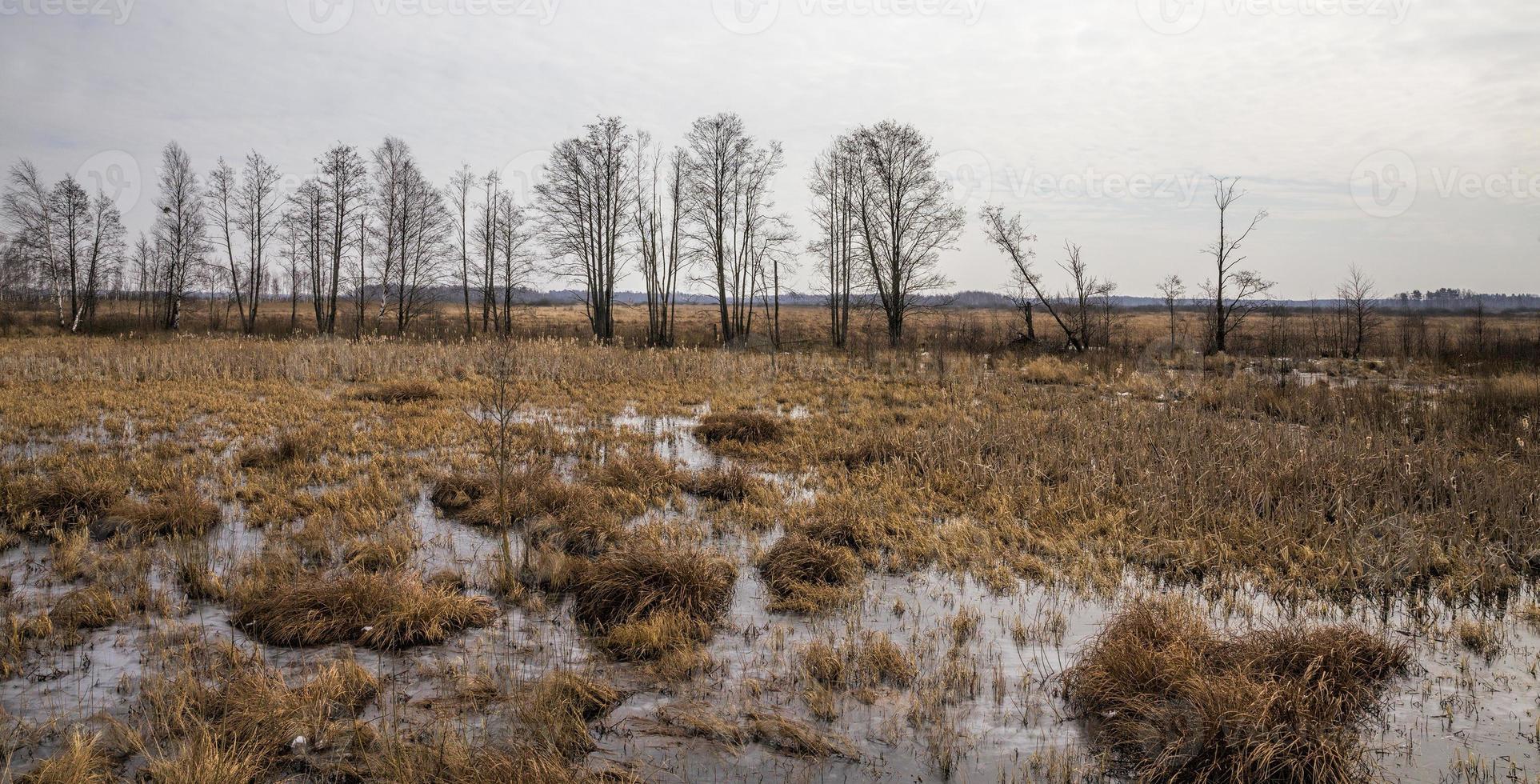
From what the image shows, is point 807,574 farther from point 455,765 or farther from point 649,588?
point 455,765

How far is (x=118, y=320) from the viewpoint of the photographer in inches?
1634

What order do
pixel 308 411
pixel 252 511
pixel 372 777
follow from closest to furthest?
pixel 372 777
pixel 252 511
pixel 308 411

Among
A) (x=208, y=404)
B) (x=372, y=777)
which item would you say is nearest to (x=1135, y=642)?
(x=372, y=777)

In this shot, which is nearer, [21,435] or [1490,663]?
[1490,663]

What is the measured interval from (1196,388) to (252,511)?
53.6 feet

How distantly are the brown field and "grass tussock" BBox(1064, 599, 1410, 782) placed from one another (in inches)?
0.7

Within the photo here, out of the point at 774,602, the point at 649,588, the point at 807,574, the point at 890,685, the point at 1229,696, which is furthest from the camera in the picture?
the point at 807,574

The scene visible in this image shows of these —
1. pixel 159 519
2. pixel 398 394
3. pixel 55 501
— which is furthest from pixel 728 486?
pixel 398 394

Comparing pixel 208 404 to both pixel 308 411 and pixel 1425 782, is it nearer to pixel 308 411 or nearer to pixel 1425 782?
pixel 308 411

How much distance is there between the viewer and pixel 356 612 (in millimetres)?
4367

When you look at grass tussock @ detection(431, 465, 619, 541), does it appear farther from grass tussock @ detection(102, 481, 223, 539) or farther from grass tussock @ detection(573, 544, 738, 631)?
grass tussock @ detection(102, 481, 223, 539)

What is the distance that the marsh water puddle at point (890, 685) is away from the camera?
3148 mm

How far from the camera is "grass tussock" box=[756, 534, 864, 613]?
4.87m

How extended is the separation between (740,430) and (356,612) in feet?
21.6
